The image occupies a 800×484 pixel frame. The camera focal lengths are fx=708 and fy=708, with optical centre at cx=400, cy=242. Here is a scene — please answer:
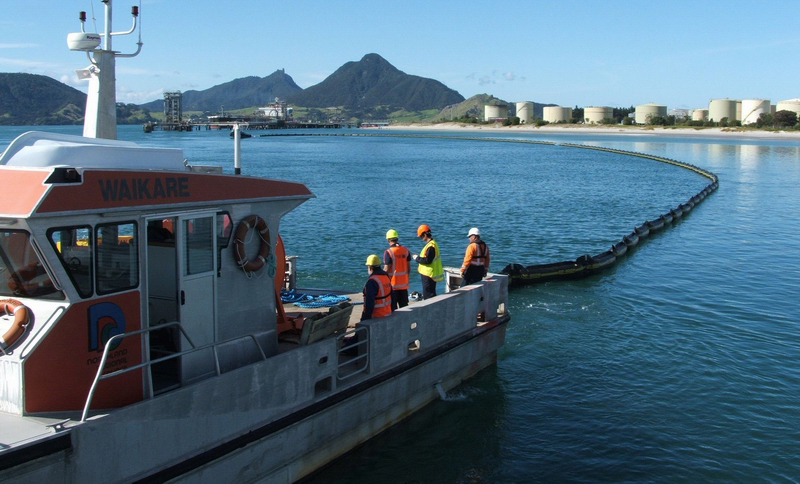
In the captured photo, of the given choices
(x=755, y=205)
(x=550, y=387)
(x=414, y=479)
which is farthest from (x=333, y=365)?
Result: (x=755, y=205)

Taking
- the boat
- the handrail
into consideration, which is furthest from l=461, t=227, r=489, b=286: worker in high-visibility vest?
the handrail

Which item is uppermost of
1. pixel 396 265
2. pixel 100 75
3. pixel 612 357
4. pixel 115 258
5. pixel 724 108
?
pixel 724 108

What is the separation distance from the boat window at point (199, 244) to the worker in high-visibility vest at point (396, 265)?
10.4 feet

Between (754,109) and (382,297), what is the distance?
19846cm

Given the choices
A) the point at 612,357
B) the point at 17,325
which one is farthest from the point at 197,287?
the point at 612,357

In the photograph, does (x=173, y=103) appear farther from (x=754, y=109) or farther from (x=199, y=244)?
(x=754, y=109)

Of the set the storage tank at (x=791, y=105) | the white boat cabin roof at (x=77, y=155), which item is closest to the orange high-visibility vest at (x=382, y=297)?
the white boat cabin roof at (x=77, y=155)

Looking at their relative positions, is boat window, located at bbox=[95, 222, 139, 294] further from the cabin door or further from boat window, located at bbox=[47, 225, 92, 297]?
the cabin door

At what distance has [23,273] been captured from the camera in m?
6.17

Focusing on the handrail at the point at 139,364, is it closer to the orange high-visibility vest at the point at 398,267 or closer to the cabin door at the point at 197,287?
the cabin door at the point at 197,287

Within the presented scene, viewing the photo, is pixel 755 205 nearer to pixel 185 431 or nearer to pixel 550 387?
pixel 550 387

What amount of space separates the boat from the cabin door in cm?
2

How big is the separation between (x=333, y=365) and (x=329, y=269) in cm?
1258

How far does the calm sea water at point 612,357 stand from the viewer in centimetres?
992
